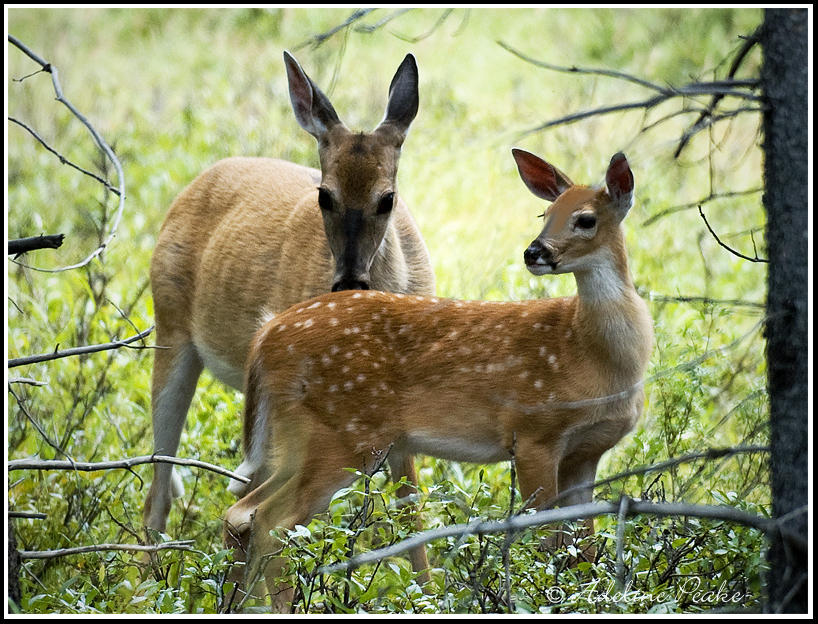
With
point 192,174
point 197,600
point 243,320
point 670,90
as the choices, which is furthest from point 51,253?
point 670,90

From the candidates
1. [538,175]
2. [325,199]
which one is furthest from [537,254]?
[325,199]

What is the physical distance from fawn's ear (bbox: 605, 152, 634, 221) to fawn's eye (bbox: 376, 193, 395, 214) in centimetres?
114

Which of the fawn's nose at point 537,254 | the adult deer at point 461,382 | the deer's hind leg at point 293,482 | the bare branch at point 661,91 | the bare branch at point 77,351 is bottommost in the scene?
the deer's hind leg at point 293,482

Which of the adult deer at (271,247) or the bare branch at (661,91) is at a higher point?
the bare branch at (661,91)

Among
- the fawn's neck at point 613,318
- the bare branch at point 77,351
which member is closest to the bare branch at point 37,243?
the bare branch at point 77,351

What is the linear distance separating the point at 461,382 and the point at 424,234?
12.2 ft

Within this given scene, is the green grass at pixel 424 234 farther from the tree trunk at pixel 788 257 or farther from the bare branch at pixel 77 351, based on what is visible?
the bare branch at pixel 77 351

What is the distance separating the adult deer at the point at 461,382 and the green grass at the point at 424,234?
0.22 metres

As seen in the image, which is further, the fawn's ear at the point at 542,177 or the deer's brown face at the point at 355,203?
the deer's brown face at the point at 355,203

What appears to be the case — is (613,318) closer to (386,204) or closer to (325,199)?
(386,204)

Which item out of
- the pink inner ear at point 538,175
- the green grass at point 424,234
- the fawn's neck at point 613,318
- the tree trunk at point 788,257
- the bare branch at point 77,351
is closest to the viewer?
the tree trunk at point 788,257

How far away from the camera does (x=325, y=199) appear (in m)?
5.20

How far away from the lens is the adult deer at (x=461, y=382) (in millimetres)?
4418

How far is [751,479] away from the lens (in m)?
4.89
